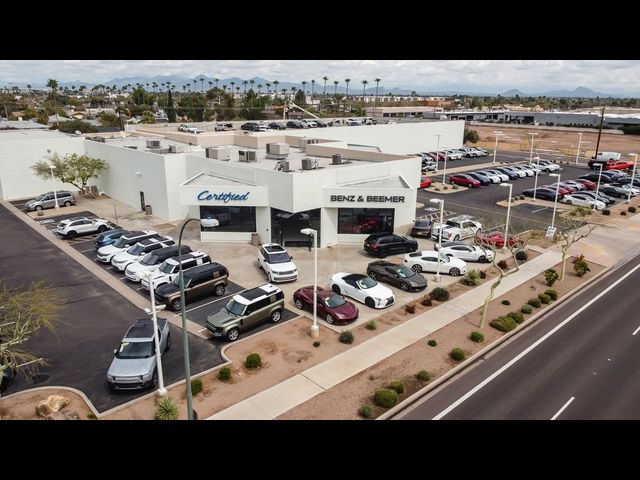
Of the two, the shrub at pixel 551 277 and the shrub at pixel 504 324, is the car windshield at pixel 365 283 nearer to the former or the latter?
the shrub at pixel 504 324

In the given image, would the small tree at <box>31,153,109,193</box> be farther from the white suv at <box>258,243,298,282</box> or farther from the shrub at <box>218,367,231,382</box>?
the shrub at <box>218,367,231,382</box>

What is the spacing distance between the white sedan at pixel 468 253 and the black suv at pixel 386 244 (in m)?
2.36

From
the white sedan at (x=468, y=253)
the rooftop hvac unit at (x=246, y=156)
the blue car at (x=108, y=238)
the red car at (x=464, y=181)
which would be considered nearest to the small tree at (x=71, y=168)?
the blue car at (x=108, y=238)

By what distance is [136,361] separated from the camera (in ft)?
58.0

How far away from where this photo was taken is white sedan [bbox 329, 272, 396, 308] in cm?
2377

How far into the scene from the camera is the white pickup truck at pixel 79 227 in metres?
34.7

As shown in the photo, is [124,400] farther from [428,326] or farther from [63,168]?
[63,168]

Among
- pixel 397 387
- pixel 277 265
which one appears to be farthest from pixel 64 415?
pixel 277 265

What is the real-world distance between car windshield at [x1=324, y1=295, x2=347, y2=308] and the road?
21.2ft

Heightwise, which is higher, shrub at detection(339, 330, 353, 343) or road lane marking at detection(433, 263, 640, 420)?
shrub at detection(339, 330, 353, 343)

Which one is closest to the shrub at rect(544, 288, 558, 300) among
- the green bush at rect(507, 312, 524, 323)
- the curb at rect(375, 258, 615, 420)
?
the curb at rect(375, 258, 615, 420)

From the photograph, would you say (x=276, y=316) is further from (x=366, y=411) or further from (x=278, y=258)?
(x=366, y=411)

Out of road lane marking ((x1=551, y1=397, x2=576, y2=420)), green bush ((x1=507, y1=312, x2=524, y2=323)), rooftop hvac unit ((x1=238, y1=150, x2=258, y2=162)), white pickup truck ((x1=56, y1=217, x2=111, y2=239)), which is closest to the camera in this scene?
road lane marking ((x1=551, y1=397, x2=576, y2=420))

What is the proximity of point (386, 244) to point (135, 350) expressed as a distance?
1775cm
